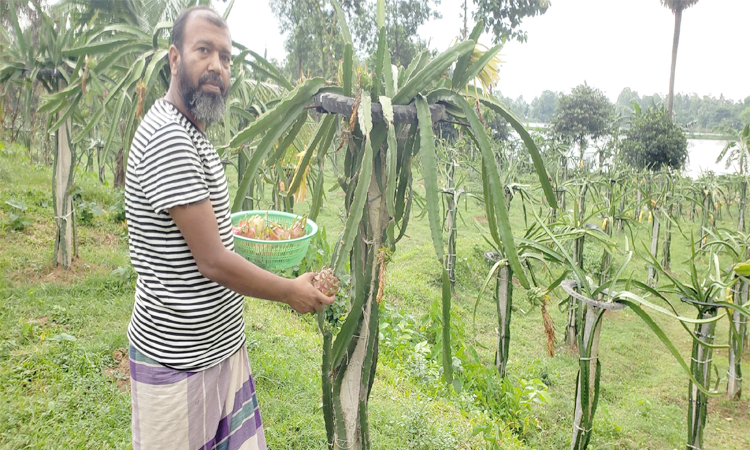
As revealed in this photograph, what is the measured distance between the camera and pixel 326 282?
1307mm

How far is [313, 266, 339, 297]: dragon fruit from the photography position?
1.31 meters

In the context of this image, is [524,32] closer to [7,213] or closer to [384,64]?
[7,213]

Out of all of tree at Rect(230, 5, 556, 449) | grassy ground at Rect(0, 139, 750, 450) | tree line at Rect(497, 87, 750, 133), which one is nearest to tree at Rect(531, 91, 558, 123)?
tree line at Rect(497, 87, 750, 133)

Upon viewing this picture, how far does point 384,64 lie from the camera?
1.33 meters

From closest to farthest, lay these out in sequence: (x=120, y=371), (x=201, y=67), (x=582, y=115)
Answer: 1. (x=201, y=67)
2. (x=120, y=371)
3. (x=582, y=115)

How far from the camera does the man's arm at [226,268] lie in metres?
1.22

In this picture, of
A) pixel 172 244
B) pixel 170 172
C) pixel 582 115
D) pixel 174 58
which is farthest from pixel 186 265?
pixel 582 115

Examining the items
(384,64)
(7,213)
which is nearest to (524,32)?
(7,213)

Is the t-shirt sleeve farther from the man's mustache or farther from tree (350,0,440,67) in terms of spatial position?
tree (350,0,440,67)

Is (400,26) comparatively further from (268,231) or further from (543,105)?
(543,105)

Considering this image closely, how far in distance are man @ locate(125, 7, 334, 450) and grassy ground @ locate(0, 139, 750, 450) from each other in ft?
3.06

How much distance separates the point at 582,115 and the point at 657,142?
120 inches

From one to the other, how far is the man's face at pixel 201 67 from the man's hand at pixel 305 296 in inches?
20.9

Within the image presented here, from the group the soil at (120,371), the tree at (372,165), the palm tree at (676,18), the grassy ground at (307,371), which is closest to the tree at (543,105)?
the palm tree at (676,18)
